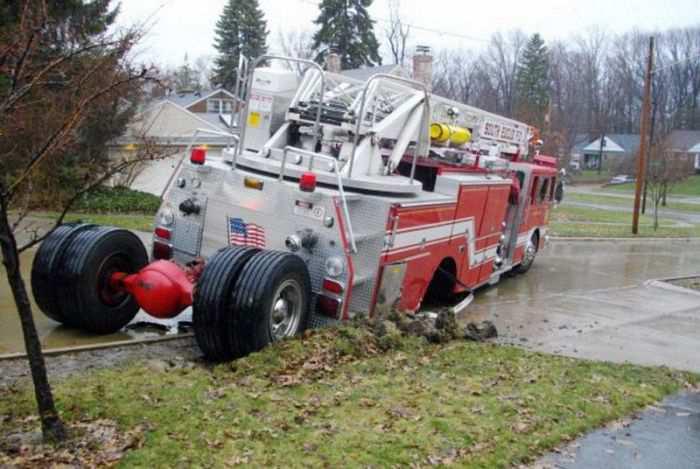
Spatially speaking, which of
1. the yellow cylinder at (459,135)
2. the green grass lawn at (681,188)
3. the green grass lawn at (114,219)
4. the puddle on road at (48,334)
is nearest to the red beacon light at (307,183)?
the puddle on road at (48,334)

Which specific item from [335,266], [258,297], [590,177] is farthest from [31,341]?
[590,177]

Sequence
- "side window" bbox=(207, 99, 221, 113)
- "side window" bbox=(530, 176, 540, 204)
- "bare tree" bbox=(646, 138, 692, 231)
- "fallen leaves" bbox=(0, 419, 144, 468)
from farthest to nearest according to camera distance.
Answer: "side window" bbox=(207, 99, 221, 113) < "bare tree" bbox=(646, 138, 692, 231) < "side window" bbox=(530, 176, 540, 204) < "fallen leaves" bbox=(0, 419, 144, 468)

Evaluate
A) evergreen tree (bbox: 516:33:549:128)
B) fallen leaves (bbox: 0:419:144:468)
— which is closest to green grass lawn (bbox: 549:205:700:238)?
fallen leaves (bbox: 0:419:144:468)

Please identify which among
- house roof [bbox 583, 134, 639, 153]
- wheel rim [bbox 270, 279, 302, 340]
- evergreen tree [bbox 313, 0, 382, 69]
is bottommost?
wheel rim [bbox 270, 279, 302, 340]

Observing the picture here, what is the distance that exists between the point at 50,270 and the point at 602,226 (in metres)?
24.3

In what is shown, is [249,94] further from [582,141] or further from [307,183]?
[582,141]

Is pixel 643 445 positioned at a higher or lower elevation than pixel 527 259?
lower

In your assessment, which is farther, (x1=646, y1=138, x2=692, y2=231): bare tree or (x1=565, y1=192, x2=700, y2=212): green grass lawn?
(x1=565, y1=192, x2=700, y2=212): green grass lawn

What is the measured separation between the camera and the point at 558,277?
15203mm

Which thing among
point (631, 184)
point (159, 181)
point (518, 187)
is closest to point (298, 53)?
point (631, 184)

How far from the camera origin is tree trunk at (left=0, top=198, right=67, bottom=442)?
474cm

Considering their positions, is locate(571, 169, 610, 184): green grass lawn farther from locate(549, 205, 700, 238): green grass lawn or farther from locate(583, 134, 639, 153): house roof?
locate(549, 205, 700, 238): green grass lawn

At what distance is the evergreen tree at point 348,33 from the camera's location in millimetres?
46000

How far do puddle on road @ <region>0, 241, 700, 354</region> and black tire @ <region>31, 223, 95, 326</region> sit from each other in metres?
0.26
